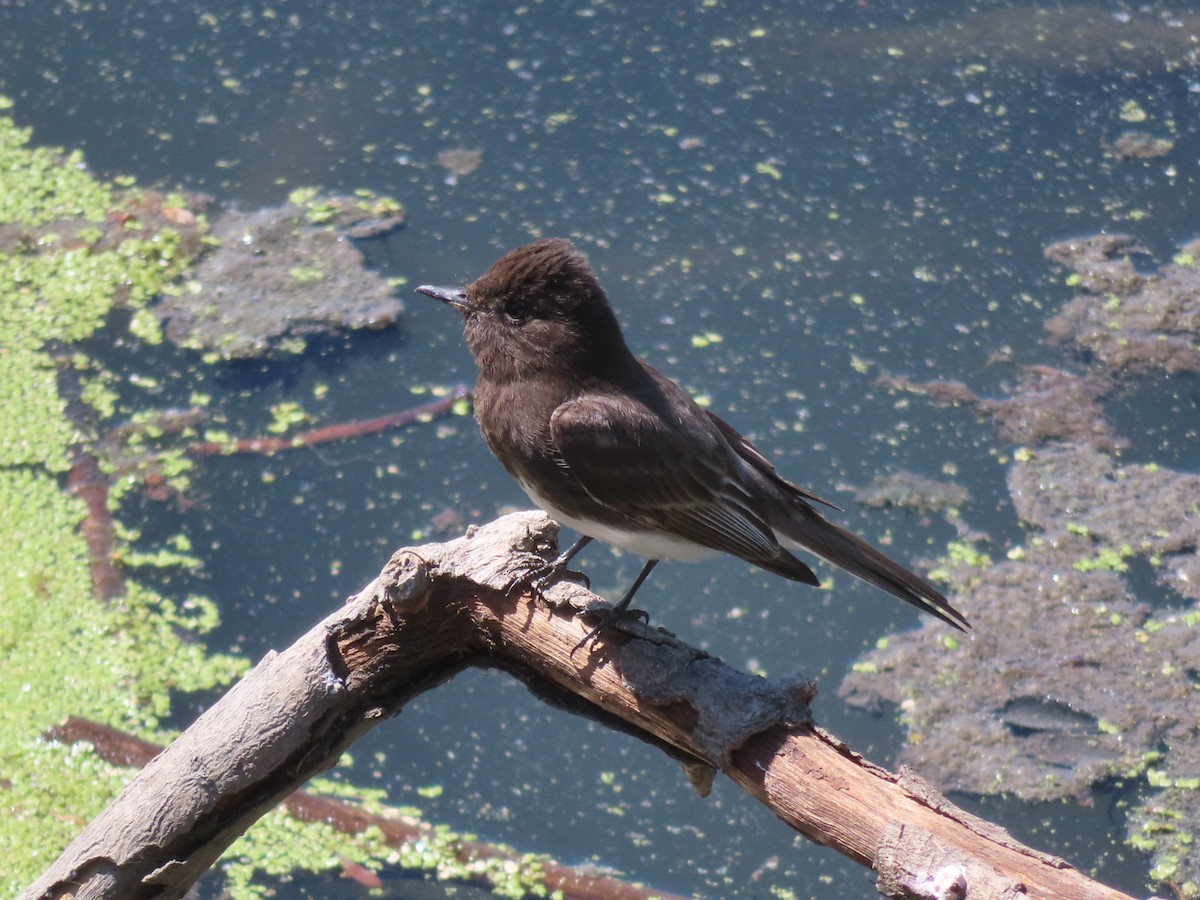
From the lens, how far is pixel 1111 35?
5.73 meters

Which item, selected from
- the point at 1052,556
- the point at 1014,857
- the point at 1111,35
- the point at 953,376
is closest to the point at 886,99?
the point at 1111,35

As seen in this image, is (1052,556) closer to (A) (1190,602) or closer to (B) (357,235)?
(A) (1190,602)

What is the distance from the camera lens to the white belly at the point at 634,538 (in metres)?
2.79

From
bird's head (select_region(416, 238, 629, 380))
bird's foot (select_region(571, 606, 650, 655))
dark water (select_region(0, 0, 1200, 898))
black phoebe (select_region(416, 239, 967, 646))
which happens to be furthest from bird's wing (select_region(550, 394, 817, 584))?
dark water (select_region(0, 0, 1200, 898))

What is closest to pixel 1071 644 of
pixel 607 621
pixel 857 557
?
pixel 857 557

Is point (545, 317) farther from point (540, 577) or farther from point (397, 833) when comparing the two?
point (397, 833)

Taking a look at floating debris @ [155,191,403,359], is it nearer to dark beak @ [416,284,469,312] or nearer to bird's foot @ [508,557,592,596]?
dark beak @ [416,284,469,312]

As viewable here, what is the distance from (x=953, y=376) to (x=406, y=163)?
2.36 metres

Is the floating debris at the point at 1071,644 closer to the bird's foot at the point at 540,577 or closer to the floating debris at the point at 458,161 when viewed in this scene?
the bird's foot at the point at 540,577

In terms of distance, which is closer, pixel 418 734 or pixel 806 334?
pixel 418 734

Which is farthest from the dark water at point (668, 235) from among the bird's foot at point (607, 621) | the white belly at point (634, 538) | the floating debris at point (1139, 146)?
the bird's foot at point (607, 621)

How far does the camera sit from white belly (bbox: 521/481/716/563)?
2.79m

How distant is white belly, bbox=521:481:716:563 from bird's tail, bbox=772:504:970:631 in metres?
0.22

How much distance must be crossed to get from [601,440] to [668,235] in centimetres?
242
